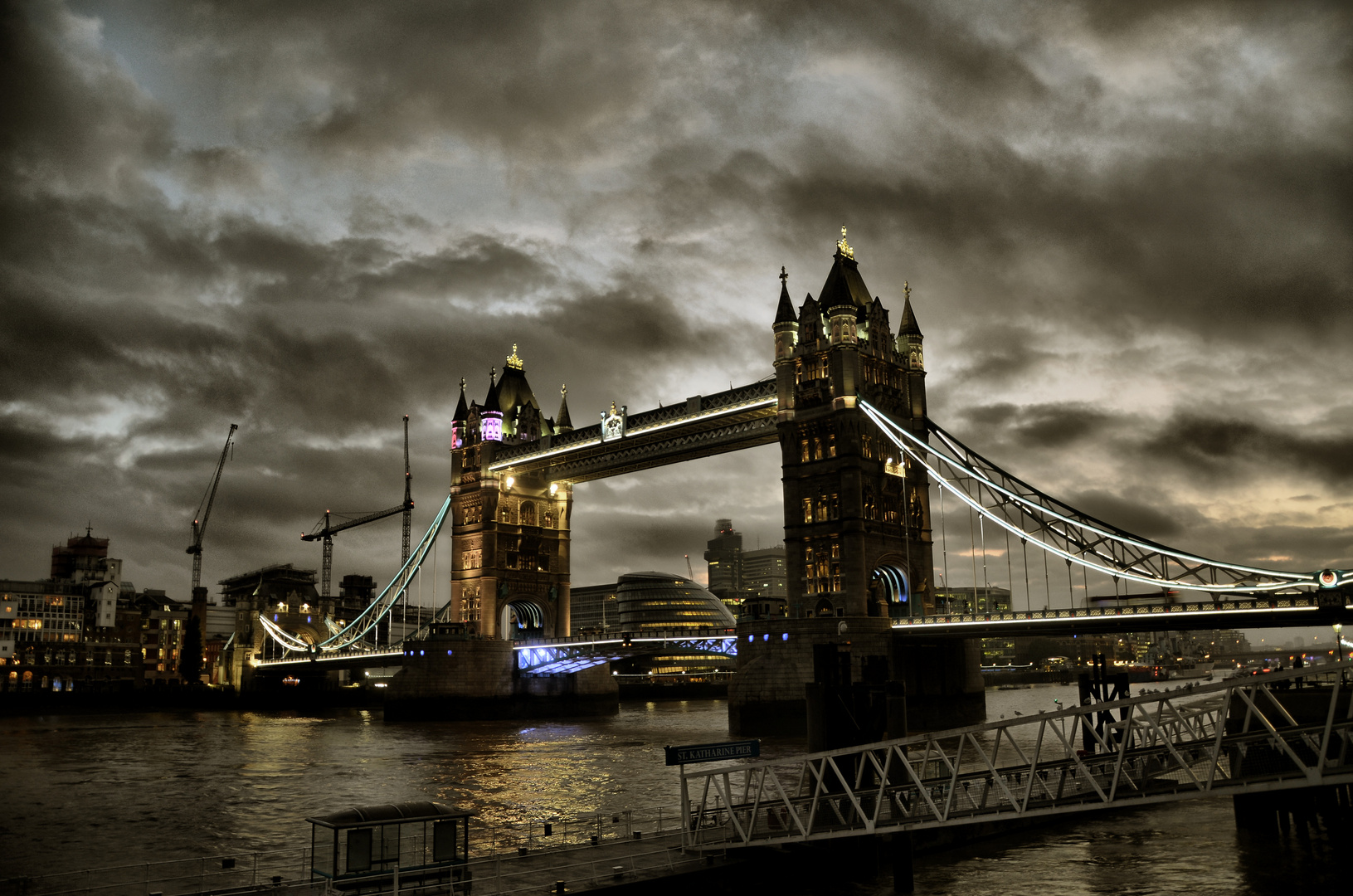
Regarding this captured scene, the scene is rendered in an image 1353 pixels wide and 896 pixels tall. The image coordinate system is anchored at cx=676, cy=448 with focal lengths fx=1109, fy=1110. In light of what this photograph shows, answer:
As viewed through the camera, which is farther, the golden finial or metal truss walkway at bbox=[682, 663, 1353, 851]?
the golden finial

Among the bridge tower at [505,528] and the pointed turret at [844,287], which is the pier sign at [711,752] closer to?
the pointed turret at [844,287]

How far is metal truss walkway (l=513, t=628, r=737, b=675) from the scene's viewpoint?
280 feet

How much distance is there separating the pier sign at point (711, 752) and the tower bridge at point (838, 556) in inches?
1122

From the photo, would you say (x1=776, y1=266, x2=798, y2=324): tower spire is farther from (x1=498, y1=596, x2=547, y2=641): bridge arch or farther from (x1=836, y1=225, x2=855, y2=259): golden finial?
(x1=498, y1=596, x2=547, y2=641): bridge arch

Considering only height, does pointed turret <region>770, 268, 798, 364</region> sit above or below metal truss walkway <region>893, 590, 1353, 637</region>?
above

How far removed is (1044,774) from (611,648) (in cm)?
6625

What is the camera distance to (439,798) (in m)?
44.6

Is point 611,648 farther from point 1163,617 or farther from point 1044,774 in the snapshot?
point 1044,774

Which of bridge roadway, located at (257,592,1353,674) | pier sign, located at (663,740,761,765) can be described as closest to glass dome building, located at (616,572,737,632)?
bridge roadway, located at (257,592,1353,674)

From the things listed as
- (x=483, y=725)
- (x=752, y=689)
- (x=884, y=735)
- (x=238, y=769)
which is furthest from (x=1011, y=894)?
(x=483, y=725)

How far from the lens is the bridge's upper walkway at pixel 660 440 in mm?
84000

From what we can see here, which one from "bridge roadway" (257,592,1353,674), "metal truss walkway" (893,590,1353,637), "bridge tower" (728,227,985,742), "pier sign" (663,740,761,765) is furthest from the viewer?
"bridge tower" (728,227,985,742)

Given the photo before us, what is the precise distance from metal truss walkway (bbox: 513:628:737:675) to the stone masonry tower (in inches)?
423

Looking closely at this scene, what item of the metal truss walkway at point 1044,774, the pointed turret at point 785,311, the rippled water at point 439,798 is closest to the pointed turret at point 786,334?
the pointed turret at point 785,311
